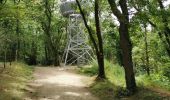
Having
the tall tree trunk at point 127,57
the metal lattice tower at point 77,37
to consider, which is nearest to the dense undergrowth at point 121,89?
the tall tree trunk at point 127,57

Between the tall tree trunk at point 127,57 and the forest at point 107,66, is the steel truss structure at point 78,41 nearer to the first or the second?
the forest at point 107,66

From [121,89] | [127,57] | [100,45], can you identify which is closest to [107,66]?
[100,45]

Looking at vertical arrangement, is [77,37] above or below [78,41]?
above

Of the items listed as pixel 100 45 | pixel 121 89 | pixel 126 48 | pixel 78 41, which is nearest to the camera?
pixel 126 48

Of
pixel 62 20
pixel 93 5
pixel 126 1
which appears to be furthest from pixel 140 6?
pixel 62 20

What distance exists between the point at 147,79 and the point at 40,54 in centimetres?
4047

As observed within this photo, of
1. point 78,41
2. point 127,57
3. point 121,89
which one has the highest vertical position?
point 78,41

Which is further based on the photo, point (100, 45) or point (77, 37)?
point (77, 37)

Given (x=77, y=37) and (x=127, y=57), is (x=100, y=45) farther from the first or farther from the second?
(x=77, y=37)

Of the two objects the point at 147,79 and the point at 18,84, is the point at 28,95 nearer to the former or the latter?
the point at 18,84

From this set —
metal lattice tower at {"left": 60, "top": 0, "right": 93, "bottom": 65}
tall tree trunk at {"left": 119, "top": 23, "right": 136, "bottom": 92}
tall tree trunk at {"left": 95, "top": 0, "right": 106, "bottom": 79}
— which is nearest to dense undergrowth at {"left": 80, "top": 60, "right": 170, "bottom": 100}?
tall tree trunk at {"left": 119, "top": 23, "right": 136, "bottom": 92}

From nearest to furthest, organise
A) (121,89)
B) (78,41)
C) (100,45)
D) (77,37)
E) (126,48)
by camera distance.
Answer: (126,48) < (121,89) < (100,45) < (78,41) < (77,37)

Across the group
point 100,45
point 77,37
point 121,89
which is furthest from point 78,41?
point 121,89

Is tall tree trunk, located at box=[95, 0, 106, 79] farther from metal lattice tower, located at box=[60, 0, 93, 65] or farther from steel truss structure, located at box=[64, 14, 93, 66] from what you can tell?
steel truss structure, located at box=[64, 14, 93, 66]
